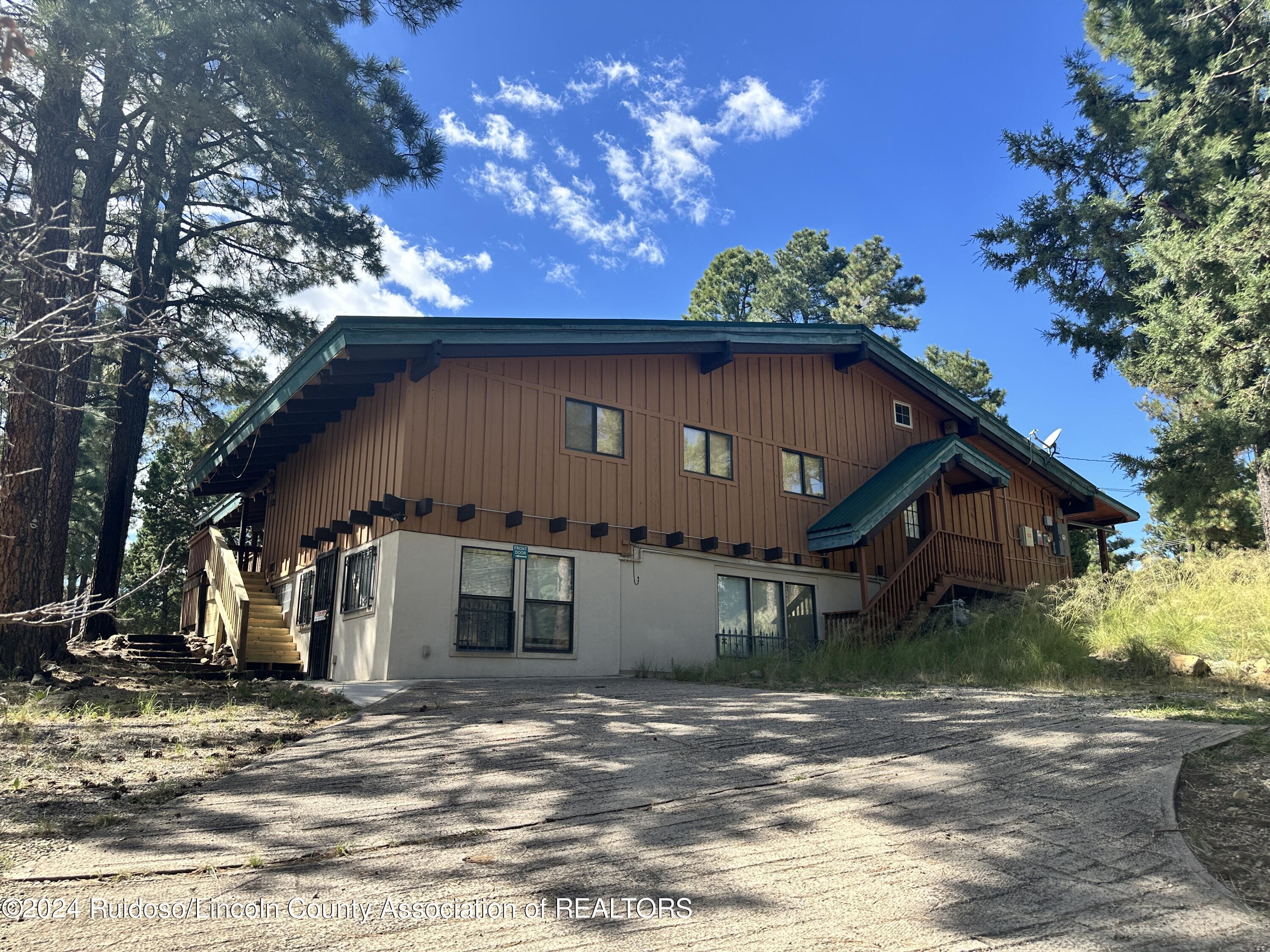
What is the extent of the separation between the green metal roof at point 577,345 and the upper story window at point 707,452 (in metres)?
1.56

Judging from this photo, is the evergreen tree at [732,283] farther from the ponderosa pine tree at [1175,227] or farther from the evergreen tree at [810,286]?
the ponderosa pine tree at [1175,227]

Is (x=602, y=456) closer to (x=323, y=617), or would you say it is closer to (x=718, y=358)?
(x=718, y=358)

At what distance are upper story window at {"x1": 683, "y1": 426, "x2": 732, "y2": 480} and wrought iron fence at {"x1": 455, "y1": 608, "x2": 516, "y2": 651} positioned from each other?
15.5 feet

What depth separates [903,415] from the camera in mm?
21344

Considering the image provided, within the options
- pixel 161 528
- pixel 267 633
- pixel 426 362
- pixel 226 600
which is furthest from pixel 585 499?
pixel 161 528

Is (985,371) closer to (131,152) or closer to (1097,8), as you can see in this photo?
(1097,8)

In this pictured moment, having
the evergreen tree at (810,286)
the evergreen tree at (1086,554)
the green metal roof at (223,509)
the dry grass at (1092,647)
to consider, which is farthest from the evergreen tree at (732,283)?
the dry grass at (1092,647)

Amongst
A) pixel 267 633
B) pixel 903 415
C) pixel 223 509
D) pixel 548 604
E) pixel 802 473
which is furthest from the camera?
pixel 223 509

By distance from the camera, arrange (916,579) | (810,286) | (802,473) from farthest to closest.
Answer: (810,286) → (802,473) → (916,579)

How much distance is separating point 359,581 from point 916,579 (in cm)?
1063

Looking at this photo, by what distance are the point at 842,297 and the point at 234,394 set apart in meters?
30.0

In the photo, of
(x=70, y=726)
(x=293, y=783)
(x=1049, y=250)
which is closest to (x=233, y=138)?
(x=70, y=726)

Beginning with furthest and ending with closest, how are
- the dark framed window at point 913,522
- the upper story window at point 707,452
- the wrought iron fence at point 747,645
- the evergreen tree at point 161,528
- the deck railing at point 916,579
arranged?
the evergreen tree at point 161,528 < the dark framed window at point 913,522 < the upper story window at point 707,452 < the deck railing at point 916,579 < the wrought iron fence at point 747,645

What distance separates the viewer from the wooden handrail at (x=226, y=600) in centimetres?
1463
